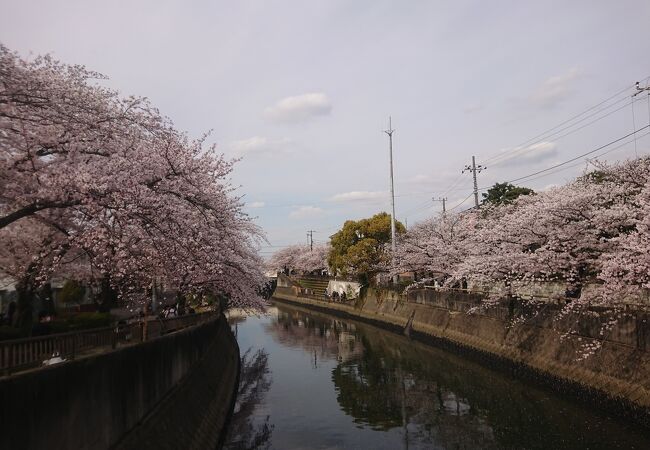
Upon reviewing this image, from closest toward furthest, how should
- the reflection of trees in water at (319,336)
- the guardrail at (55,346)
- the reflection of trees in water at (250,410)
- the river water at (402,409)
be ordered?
the guardrail at (55,346) → the river water at (402,409) → the reflection of trees in water at (250,410) → the reflection of trees in water at (319,336)

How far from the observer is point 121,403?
31.5 ft

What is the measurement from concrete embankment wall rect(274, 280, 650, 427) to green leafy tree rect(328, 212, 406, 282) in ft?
39.5

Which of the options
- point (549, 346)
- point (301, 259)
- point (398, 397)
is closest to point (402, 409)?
point (398, 397)

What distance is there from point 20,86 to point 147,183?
Answer: 110 inches

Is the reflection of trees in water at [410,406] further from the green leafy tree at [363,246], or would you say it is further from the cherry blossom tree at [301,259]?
the cherry blossom tree at [301,259]

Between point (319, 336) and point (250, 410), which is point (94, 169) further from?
point (319, 336)

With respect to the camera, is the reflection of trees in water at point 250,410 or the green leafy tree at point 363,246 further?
the green leafy tree at point 363,246

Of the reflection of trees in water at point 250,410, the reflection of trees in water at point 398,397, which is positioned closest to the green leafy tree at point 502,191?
the reflection of trees in water at point 398,397

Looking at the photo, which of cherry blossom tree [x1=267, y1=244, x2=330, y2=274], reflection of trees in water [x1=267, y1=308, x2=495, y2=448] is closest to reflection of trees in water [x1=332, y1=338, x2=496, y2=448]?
reflection of trees in water [x1=267, y1=308, x2=495, y2=448]

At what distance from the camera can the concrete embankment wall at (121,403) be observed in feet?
20.9

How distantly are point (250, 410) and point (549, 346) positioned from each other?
537 inches

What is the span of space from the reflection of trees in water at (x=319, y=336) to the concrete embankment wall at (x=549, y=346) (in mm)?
6089

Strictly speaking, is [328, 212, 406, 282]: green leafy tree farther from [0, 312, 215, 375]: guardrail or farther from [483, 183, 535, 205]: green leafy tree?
[0, 312, 215, 375]: guardrail

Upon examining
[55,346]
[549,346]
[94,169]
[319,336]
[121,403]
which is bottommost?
[319,336]
